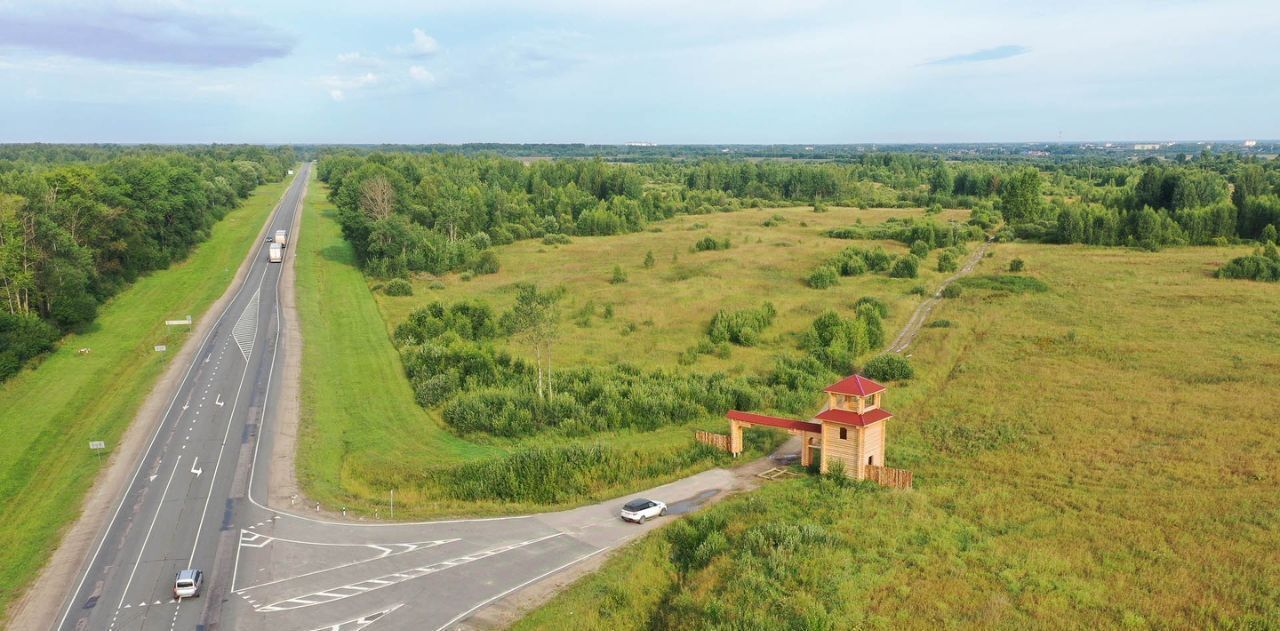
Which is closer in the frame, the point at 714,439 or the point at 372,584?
the point at 372,584

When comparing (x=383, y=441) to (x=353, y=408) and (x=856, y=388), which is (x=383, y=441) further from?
(x=856, y=388)

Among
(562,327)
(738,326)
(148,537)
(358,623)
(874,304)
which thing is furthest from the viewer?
(874,304)

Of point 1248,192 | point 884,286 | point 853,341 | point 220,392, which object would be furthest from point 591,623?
point 1248,192

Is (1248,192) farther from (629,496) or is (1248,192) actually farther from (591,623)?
(591,623)

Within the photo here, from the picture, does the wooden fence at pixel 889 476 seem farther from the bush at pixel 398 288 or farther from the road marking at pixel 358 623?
the bush at pixel 398 288

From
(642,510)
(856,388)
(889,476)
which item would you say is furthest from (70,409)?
(889,476)

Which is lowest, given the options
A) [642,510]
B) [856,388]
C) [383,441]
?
[383,441]

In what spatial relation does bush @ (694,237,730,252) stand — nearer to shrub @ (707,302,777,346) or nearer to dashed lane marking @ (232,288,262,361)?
shrub @ (707,302,777,346)

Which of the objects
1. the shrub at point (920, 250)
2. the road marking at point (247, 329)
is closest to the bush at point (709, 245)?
the shrub at point (920, 250)
